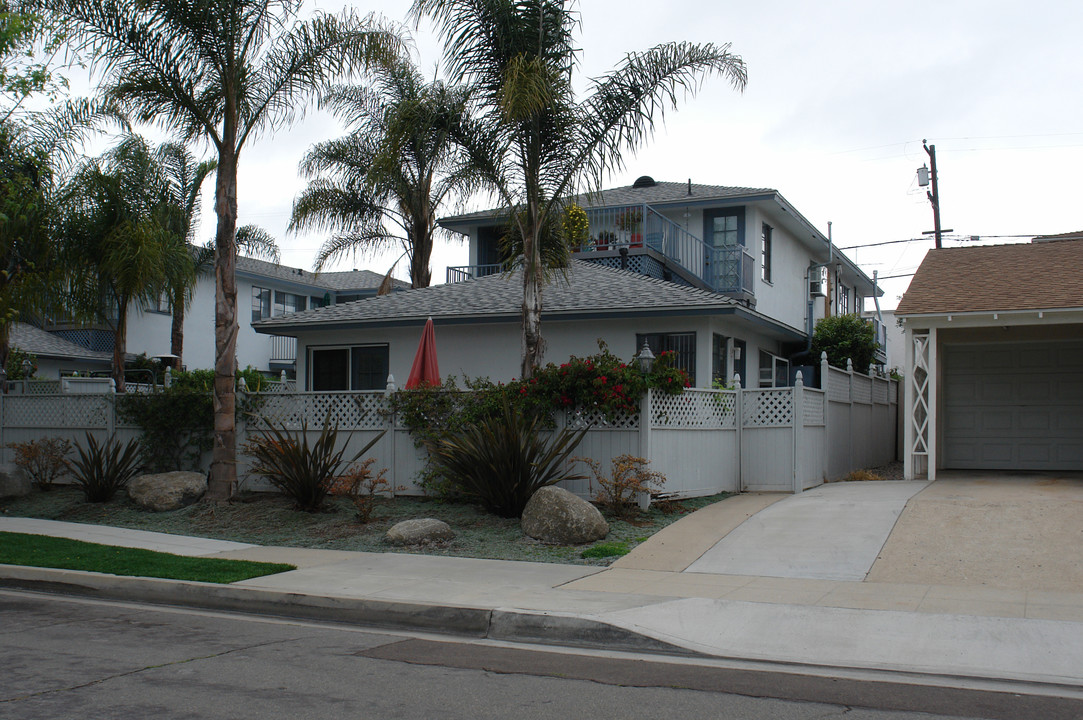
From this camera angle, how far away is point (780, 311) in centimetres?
2352

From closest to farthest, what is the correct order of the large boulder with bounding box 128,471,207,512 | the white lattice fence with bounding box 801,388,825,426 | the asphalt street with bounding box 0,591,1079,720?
1. the asphalt street with bounding box 0,591,1079,720
2. the large boulder with bounding box 128,471,207,512
3. the white lattice fence with bounding box 801,388,825,426

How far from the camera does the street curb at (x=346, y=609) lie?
7434 mm

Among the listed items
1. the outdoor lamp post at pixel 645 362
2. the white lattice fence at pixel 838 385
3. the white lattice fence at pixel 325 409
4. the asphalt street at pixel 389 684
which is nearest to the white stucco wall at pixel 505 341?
the white lattice fence at pixel 838 385

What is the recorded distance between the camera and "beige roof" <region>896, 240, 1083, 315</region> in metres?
14.6

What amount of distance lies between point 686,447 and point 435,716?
29.5 feet

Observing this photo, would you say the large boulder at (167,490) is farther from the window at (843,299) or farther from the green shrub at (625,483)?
the window at (843,299)

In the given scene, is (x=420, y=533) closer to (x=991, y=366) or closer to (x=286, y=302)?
(x=991, y=366)

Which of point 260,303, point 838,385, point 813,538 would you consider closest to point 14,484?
point 813,538

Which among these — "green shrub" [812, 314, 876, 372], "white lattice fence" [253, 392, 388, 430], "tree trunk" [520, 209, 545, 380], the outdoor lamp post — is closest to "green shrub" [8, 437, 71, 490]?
"white lattice fence" [253, 392, 388, 430]

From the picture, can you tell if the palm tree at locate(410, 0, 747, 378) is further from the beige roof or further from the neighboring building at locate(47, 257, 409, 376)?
the neighboring building at locate(47, 257, 409, 376)

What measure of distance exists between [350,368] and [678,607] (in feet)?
43.8

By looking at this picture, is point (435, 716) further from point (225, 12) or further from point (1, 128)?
point (1, 128)

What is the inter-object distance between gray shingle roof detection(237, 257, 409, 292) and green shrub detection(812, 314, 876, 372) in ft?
65.6

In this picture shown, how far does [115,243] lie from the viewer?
1736cm
